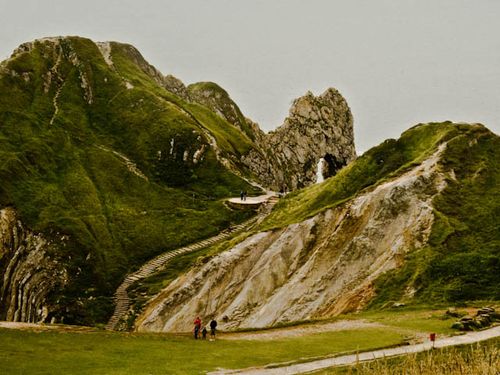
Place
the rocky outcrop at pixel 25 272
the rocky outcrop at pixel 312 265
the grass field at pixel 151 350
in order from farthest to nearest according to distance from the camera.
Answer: the rocky outcrop at pixel 25 272
the rocky outcrop at pixel 312 265
the grass field at pixel 151 350

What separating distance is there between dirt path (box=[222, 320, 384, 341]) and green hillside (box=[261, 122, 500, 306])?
919cm

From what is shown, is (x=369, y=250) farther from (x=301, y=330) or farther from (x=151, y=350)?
(x=151, y=350)

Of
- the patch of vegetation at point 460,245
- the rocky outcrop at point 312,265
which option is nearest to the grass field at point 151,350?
the patch of vegetation at point 460,245

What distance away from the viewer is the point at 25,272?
8838 cm

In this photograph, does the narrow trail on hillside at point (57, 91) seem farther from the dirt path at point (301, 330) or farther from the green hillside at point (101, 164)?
the dirt path at point (301, 330)

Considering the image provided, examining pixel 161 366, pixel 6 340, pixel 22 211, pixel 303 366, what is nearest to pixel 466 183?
pixel 303 366

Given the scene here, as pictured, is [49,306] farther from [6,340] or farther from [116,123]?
[116,123]

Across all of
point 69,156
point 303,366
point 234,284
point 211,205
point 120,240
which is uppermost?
point 69,156

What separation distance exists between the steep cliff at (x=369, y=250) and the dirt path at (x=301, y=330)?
9606 mm

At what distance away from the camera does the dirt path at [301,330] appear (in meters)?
44.4

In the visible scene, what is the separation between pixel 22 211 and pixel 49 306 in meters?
22.8

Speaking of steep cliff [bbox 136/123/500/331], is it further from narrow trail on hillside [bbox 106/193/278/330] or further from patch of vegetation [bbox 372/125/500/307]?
narrow trail on hillside [bbox 106/193/278/330]

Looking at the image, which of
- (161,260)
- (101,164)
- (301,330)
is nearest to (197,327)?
(301,330)

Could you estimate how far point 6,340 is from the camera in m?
36.6
